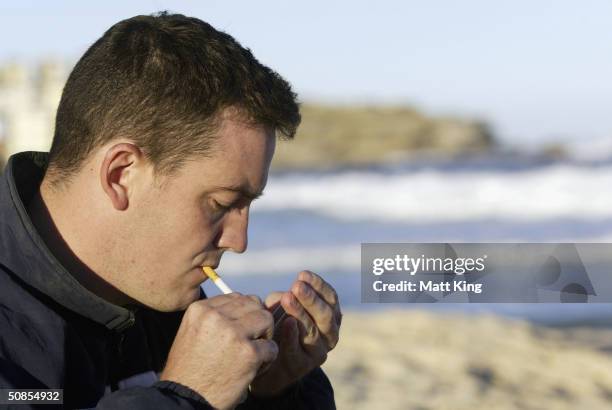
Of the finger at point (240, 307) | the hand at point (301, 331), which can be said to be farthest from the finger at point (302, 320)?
the finger at point (240, 307)

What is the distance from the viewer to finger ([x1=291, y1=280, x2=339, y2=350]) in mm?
2469

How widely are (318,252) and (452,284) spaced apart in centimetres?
881

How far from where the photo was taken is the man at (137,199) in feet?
7.30

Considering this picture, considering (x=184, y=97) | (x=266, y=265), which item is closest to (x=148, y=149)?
(x=184, y=97)

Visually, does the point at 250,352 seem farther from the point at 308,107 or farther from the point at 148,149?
the point at 308,107

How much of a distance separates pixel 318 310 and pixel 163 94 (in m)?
0.62

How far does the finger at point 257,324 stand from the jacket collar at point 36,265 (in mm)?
352

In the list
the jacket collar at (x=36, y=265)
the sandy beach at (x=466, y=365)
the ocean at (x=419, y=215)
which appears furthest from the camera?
the ocean at (x=419, y=215)

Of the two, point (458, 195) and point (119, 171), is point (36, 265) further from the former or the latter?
point (458, 195)

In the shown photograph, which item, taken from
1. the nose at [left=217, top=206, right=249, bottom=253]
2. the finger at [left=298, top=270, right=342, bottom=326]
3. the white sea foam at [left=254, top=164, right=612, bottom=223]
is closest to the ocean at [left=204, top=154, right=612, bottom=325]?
the white sea foam at [left=254, top=164, right=612, bottom=223]

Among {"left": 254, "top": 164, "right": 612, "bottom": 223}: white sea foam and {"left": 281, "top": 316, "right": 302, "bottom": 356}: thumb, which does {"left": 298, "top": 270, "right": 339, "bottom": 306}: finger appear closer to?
{"left": 281, "top": 316, "right": 302, "bottom": 356}: thumb

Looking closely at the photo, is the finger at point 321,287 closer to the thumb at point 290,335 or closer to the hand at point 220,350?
the thumb at point 290,335

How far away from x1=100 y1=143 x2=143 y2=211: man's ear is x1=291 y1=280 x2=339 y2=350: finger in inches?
17.8

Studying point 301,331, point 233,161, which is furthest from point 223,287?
point 233,161
